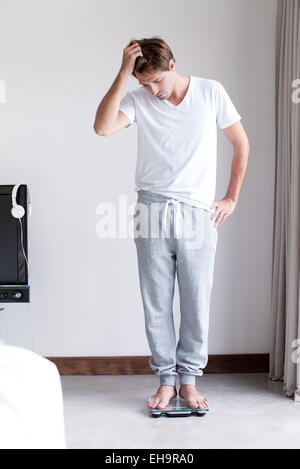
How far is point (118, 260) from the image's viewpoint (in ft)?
9.75

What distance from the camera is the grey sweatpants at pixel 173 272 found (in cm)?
225

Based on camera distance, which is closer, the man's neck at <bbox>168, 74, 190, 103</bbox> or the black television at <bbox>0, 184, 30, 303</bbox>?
the man's neck at <bbox>168, 74, 190, 103</bbox>

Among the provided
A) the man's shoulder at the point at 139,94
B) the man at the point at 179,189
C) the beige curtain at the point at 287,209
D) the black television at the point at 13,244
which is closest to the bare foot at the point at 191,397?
the man at the point at 179,189

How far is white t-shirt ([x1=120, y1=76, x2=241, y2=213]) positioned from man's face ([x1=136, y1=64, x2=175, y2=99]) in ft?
0.24

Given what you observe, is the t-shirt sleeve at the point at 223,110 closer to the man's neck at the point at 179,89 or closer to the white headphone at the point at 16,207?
the man's neck at the point at 179,89

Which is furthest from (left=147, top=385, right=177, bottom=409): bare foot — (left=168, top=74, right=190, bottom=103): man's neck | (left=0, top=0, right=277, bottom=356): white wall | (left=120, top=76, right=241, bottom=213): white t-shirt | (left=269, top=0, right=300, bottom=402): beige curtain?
(left=168, top=74, right=190, bottom=103): man's neck

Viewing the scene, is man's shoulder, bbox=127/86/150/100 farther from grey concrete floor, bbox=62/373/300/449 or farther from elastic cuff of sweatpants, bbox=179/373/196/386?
grey concrete floor, bbox=62/373/300/449

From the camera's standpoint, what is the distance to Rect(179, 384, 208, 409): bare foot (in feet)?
7.54

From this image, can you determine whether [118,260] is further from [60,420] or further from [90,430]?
[60,420]

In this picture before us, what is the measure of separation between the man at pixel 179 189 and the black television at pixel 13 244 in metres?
0.64

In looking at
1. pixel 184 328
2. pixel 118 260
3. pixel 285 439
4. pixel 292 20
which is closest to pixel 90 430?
pixel 184 328

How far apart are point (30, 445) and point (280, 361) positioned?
6.58 ft

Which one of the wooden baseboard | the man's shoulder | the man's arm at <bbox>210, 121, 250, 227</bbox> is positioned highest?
the man's shoulder

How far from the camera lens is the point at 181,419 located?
7.34 ft
